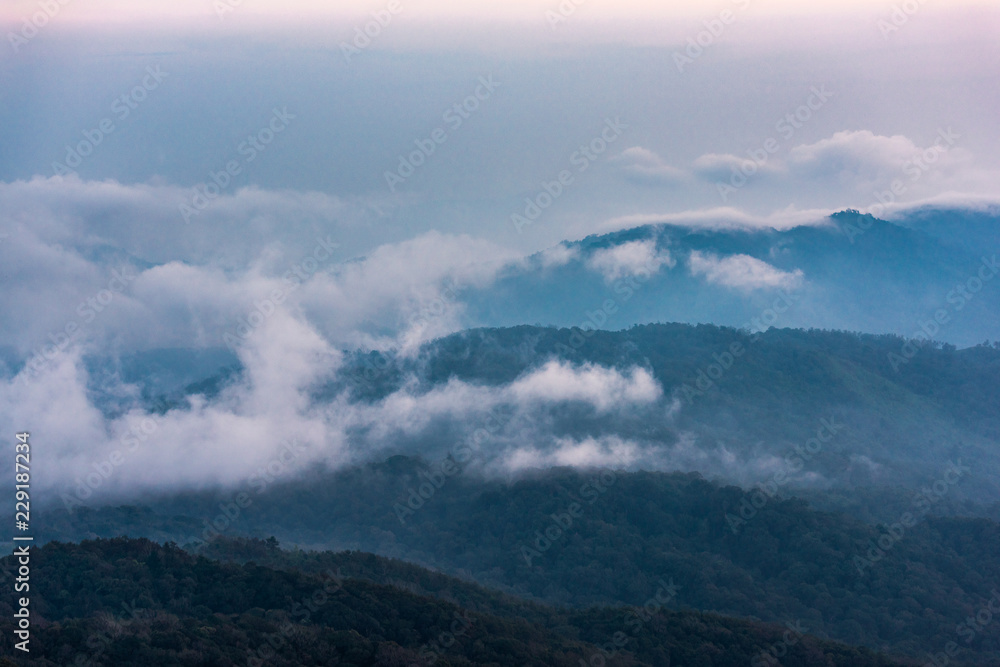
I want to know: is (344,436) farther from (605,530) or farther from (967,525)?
(967,525)

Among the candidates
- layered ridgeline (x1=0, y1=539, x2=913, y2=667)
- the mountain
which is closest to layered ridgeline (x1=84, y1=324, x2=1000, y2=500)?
the mountain

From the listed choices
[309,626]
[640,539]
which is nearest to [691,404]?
[640,539]

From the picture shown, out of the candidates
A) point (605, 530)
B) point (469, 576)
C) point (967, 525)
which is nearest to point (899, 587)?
point (967, 525)

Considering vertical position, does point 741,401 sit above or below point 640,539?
above

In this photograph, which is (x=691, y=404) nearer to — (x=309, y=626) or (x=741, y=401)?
(x=741, y=401)

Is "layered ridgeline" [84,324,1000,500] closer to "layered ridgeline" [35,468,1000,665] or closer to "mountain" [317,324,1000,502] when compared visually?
"mountain" [317,324,1000,502]

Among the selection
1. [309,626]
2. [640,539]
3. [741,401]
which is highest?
[741,401]
